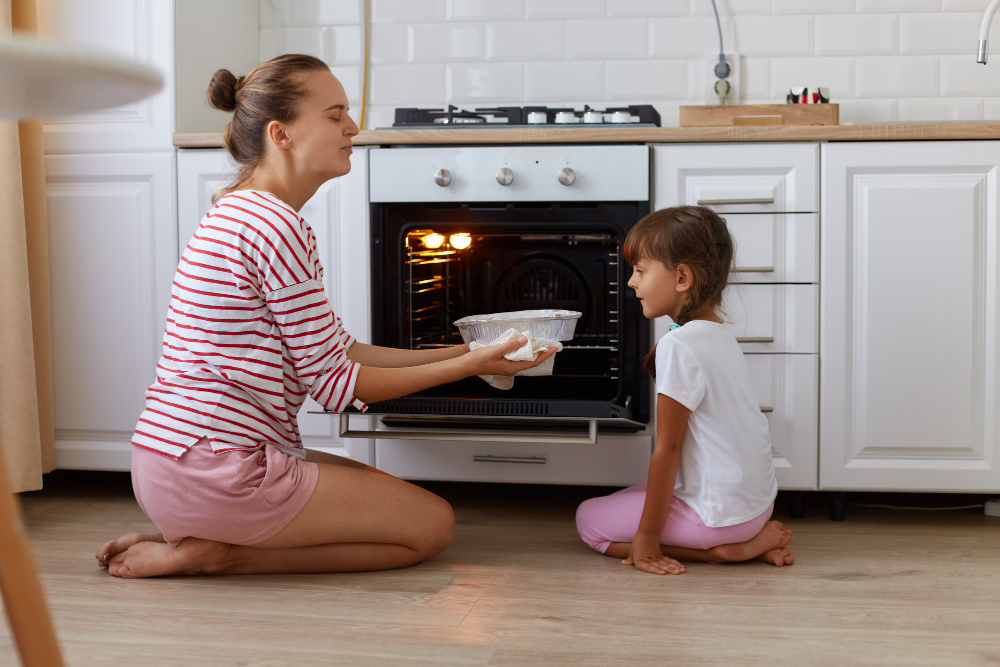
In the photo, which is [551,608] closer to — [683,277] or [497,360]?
[497,360]

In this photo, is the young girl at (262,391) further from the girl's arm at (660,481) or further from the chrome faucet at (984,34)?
the chrome faucet at (984,34)

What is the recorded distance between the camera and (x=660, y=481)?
5.09 ft

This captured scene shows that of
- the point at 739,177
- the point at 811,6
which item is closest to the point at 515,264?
the point at 739,177

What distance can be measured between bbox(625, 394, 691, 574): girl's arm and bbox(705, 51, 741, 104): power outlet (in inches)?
45.2

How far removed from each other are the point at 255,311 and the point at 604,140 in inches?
31.7

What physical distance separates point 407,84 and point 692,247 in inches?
48.7

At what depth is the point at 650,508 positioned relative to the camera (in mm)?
1559

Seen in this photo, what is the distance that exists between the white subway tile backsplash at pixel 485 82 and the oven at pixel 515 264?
0.61 m

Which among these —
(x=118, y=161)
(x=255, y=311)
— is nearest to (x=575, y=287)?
(x=255, y=311)

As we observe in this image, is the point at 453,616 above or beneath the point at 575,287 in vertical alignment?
beneath

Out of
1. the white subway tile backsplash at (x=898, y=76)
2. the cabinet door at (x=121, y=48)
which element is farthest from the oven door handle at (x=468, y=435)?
the white subway tile backsplash at (x=898, y=76)

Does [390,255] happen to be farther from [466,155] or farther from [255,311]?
[255,311]

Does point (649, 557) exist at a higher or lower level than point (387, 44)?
lower

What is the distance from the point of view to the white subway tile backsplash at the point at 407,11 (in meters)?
2.49
